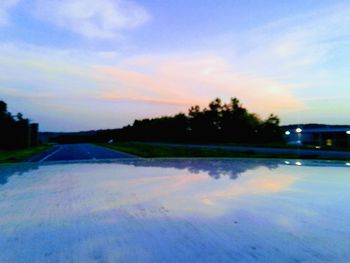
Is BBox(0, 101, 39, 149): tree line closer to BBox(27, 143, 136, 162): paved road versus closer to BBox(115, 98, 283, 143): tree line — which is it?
BBox(27, 143, 136, 162): paved road

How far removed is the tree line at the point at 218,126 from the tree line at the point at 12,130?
39.8 m

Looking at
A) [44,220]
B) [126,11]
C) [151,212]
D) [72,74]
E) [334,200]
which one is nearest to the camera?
[44,220]

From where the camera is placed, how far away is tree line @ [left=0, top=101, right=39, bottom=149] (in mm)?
44750

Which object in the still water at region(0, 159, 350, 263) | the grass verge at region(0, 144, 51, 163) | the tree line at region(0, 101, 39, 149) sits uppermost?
the tree line at region(0, 101, 39, 149)

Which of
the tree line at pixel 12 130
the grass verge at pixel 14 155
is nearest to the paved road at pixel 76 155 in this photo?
the grass verge at pixel 14 155

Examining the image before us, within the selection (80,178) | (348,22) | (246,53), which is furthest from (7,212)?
(246,53)

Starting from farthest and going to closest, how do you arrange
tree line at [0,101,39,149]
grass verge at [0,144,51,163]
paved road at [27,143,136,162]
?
tree line at [0,101,39,149], paved road at [27,143,136,162], grass verge at [0,144,51,163]

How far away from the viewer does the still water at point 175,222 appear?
4996mm

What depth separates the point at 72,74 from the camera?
2970cm

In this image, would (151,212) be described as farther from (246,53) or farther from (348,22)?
(246,53)

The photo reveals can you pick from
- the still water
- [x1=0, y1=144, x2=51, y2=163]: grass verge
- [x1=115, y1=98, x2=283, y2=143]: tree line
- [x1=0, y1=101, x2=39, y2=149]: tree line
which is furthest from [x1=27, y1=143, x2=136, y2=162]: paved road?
[x1=115, y1=98, x2=283, y2=143]: tree line

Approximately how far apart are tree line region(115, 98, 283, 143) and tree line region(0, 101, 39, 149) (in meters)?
39.8

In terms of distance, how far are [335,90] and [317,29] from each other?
18715 millimetres

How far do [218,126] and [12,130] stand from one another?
49825mm
